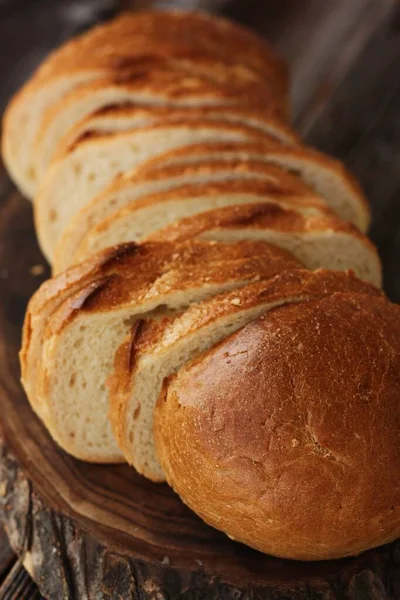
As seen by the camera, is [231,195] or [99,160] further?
[99,160]

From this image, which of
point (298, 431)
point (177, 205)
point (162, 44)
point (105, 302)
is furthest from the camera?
point (162, 44)

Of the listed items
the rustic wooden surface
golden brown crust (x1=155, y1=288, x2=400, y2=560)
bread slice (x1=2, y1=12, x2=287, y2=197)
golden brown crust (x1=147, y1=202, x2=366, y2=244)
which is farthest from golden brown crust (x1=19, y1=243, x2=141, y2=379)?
bread slice (x1=2, y1=12, x2=287, y2=197)

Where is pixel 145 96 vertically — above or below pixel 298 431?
above

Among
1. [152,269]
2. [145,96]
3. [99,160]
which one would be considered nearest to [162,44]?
[145,96]

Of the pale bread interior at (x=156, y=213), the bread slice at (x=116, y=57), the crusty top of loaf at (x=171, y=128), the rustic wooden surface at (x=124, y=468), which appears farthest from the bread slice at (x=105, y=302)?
the bread slice at (x=116, y=57)

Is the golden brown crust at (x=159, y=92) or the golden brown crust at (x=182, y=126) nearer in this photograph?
the golden brown crust at (x=182, y=126)

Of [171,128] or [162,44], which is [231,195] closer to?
[171,128]

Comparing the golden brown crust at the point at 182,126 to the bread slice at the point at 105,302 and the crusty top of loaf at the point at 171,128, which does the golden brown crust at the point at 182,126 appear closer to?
the crusty top of loaf at the point at 171,128

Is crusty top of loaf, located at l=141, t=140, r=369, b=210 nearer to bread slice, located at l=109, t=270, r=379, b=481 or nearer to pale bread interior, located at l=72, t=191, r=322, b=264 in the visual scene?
pale bread interior, located at l=72, t=191, r=322, b=264
